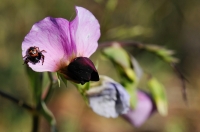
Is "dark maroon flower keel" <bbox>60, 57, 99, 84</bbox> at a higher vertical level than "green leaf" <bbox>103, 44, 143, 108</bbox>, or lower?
higher

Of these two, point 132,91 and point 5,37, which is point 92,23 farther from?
point 5,37

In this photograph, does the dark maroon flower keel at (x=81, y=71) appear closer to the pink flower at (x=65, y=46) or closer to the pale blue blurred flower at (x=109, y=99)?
the pink flower at (x=65, y=46)

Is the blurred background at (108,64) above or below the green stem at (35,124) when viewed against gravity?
below

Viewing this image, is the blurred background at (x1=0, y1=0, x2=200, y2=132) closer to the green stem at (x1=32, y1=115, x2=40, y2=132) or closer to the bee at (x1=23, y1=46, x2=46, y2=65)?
the green stem at (x1=32, y1=115, x2=40, y2=132)

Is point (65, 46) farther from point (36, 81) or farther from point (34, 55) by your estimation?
point (36, 81)

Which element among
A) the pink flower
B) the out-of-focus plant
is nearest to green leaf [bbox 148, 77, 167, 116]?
the out-of-focus plant

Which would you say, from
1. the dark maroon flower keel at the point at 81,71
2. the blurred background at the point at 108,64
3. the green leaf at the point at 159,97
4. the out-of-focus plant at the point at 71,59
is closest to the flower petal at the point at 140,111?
the green leaf at the point at 159,97
